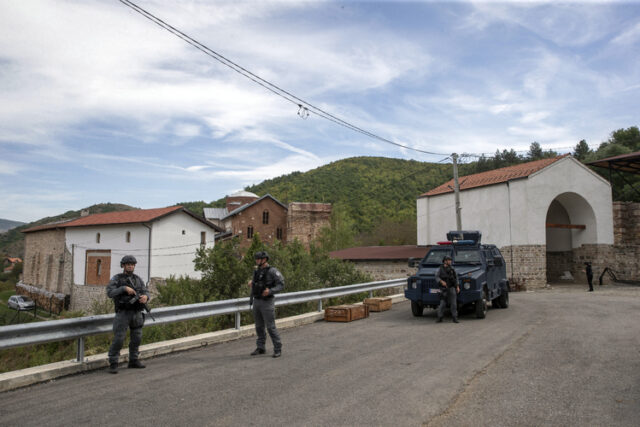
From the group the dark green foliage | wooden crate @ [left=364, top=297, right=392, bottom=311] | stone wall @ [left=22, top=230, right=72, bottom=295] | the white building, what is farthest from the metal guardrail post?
stone wall @ [left=22, top=230, right=72, bottom=295]

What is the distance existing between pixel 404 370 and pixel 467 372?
36.2 inches

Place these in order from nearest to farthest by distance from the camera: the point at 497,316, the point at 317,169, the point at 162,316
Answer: the point at 162,316 → the point at 497,316 → the point at 317,169

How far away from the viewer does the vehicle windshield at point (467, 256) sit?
15147 millimetres

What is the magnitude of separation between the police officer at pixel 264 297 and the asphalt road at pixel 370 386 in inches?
15.5

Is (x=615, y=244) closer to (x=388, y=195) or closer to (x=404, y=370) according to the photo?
(x=404, y=370)

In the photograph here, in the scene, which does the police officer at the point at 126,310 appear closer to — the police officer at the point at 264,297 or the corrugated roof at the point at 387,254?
the police officer at the point at 264,297

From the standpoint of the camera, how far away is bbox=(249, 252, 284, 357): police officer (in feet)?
28.2

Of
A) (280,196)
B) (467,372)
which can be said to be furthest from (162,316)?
(280,196)

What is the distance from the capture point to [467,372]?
7.02 metres

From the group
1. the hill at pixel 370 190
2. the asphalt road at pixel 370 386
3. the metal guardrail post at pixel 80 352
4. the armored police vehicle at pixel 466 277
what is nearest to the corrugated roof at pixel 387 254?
the armored police vehicle at pixel 466 277

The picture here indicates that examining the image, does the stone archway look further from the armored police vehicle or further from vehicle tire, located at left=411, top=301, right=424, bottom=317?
vehicle tire, located at left=411, top=301, right=424, bottom=317

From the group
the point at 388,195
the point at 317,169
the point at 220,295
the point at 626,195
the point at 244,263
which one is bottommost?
the point at 220,295

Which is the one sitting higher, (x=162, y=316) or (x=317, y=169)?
(x=317, y=169)

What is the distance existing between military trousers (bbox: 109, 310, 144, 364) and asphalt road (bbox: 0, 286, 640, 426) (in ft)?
0.96
